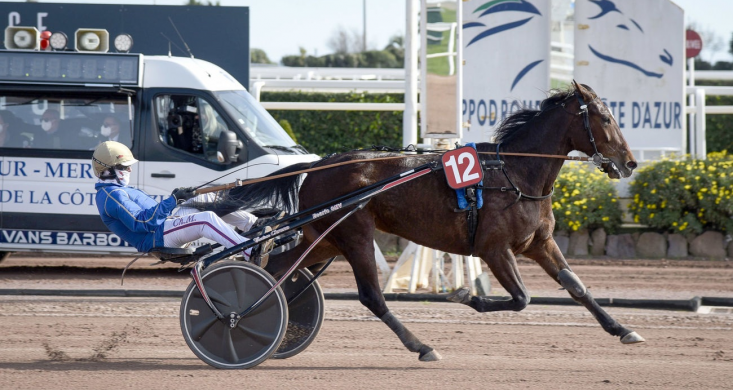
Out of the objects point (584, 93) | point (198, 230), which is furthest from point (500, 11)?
point (198, 230)

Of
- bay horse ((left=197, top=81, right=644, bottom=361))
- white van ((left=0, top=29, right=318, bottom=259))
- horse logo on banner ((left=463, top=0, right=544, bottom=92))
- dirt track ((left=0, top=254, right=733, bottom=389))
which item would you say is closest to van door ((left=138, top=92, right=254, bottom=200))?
white van ((left=0, top=29, right=318, bottom=259))

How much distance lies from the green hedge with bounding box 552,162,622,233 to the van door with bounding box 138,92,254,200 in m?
4.38

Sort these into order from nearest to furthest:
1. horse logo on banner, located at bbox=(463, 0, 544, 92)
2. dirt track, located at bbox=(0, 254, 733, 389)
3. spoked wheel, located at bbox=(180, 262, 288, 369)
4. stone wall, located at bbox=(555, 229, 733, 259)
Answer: dirt track, located at bbox=(0, 254, 733, 389), spoked wheel, located at bbox=(180, 262, 288, 369), stone wall, located at bbox=(555, 229, 733, 259), horse logo on banner, located at bbox=(463, 0, 544, 92)

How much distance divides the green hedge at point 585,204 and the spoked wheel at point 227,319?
21.1 ft

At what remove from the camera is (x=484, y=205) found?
18.5 feet

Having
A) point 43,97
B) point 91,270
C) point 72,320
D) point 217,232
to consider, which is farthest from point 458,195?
point 91,270

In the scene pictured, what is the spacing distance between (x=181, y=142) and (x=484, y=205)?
14.9 feet

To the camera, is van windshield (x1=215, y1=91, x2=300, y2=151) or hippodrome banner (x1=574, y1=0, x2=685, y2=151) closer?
van windshield (x1=215, y1=91, x2=300, y2=151)

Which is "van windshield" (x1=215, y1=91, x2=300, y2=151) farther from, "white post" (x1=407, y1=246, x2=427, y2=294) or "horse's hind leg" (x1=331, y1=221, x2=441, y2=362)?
"horse's hind leg" (x1=331, y1=221, x2=441, y2=362)

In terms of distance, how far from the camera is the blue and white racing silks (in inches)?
213

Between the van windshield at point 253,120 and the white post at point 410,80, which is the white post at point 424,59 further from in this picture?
the van windshield at point 253,120

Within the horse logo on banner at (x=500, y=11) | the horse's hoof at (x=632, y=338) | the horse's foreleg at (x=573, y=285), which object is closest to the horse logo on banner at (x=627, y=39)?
the horse logo on banner at (x=500, y=11)

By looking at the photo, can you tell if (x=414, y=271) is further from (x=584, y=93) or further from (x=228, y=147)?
(x=584, y=93)

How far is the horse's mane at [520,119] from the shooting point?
235 inches
